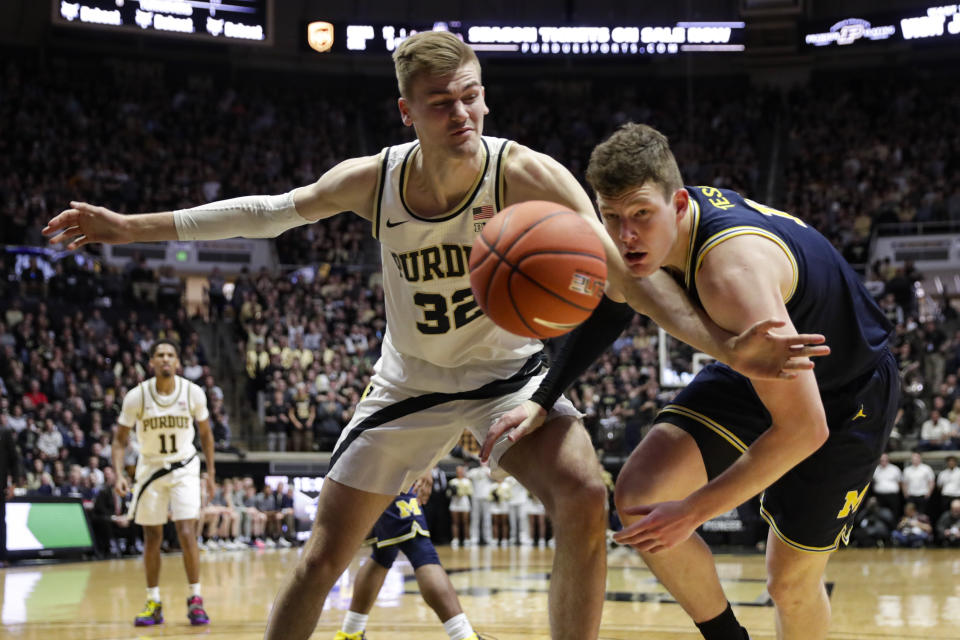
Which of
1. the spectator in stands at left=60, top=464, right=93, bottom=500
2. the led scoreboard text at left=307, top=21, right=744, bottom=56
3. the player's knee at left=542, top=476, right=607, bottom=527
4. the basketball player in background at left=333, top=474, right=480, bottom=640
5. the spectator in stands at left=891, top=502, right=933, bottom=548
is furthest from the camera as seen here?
the led scoreboard text at left=307, top=21, right=744, bottom=56

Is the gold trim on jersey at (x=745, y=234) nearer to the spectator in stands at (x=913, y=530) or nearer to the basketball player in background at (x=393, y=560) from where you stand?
the basketball player in background at (x=393, y=560)

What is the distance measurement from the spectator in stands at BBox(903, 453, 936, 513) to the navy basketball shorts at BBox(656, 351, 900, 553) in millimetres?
12079

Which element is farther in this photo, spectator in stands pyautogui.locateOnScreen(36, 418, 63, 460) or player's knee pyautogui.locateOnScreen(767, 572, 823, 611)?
spectator in stands pyautogui.locateOnScreen(36, 418, 63, 460)

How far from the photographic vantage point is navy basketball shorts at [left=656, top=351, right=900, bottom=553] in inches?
161

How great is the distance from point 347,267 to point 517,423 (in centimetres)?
2049

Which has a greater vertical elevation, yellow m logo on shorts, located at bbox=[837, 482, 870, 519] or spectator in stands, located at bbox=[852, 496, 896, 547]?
yellow m logo on shorts, located at bbox=[837, 482, 870, 519]

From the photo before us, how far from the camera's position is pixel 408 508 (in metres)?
6.39

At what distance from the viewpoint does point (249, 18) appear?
77.6 ft

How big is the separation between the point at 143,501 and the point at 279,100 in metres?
22.5

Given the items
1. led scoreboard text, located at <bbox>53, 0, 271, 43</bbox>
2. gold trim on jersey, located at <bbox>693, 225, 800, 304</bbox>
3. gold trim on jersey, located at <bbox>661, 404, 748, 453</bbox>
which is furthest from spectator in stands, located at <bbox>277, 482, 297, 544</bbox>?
gold trim on jersey, located at <bbox>693, 225, 800, 304</bbox>

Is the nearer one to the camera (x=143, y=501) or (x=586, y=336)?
(x=586, y=336)

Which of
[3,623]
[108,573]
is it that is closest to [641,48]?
[108,573]

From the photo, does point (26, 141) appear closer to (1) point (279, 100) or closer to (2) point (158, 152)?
(2) point (158, 152)

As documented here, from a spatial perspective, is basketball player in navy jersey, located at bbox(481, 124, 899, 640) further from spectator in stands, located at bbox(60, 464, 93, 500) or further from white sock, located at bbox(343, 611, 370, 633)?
spectator in stands, located at bbox(60, 464, 93, 500)
